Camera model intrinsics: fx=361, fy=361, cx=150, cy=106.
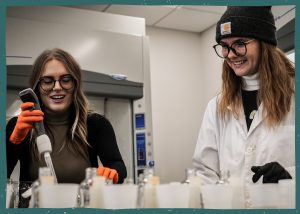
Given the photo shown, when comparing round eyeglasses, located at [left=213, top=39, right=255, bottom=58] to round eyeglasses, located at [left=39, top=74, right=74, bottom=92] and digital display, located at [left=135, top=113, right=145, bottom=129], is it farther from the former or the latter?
round eyeglasses, located at [left=39, top=74, right=74, bottom=92]

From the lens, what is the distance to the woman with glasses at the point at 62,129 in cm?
77

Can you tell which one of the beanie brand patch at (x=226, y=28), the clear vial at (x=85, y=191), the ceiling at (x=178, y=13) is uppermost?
the ceiling at (x=178, y=13)

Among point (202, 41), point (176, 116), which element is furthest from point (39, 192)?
point (202, 41)

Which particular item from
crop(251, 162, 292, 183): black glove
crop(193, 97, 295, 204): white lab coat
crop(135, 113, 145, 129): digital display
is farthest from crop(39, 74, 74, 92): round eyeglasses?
crop(251, 162, 292, 183): black glove

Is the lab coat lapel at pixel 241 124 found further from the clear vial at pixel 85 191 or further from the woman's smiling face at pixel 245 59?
the clear vial at pixel 85 191

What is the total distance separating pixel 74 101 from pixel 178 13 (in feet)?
1.03

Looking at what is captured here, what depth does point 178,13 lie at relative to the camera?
844 mm

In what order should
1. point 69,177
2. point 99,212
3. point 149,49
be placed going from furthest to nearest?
point 149,49 → point 69,177 → point 99,212

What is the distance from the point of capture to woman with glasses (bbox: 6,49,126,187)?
77 centimetres

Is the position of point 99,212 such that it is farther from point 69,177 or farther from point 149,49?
point 149,49

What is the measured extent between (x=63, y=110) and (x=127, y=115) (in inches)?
5.7

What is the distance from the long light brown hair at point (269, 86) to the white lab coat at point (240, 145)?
15 mm

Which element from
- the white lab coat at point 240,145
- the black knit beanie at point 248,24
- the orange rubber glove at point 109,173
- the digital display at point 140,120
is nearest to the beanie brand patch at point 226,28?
the black knit beanie at point 248,24

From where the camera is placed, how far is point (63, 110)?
79 cm
